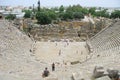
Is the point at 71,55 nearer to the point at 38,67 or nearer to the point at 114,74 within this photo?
the point at 38,67

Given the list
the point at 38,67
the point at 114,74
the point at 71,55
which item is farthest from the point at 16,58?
the point at 114,74

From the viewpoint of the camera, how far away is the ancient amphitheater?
18.0 meters

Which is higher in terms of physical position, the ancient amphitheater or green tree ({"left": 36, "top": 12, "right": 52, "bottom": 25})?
the ancient amphitheater

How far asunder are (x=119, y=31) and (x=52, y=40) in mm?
12185

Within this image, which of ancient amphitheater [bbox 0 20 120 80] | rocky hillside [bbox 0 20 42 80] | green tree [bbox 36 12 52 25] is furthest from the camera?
green tree [bbox 36 12 52 25]

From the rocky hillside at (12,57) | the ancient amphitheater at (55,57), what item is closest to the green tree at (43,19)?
the ancient amphitheater at (55,57)

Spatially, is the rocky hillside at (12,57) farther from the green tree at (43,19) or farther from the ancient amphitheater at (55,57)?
the green tree at (43,19)

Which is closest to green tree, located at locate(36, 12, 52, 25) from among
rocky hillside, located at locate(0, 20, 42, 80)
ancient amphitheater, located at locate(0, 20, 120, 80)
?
ancient amphitheater, located at locate(0, 20, 120, 80)

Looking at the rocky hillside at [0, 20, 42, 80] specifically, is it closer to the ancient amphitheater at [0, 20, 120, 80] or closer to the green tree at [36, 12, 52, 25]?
the ancient amphitheater at [0, 20, 120, 80]

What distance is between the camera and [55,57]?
30.8 meters

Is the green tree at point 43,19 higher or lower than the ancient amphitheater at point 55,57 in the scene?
lower

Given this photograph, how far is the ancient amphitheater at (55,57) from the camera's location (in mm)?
17953

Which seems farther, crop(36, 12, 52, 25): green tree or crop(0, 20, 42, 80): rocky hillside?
crop(36, 12, 52, 25): green tree

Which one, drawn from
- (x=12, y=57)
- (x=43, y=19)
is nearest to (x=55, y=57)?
(x=12, y=57)
